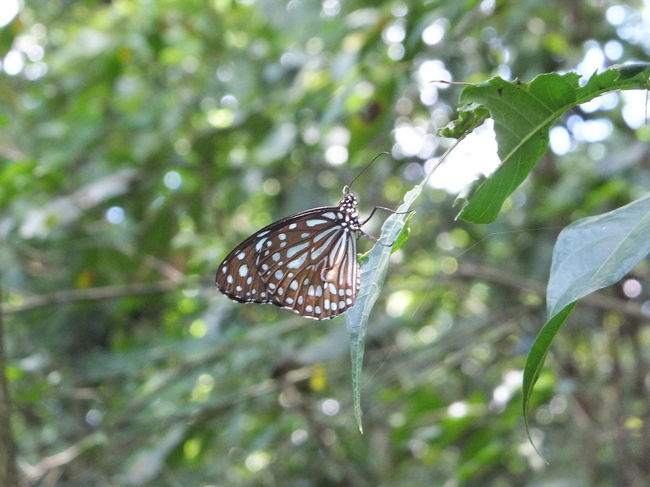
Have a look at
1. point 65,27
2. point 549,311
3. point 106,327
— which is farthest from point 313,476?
point 549,311

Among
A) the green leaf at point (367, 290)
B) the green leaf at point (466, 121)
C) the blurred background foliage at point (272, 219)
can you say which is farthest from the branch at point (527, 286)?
the green leaf at point (367, 290)

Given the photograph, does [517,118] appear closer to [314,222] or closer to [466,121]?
[466,121]

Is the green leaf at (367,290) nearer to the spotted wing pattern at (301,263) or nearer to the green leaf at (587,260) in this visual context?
the green leaf at (587,260)

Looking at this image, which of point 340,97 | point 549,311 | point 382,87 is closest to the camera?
point 549,311

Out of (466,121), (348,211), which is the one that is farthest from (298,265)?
(466,121)

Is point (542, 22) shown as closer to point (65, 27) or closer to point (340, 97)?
point (340, 97)

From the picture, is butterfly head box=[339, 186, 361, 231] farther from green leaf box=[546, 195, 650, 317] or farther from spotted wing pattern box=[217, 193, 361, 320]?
green leaf box=[546, 195, 650, 317]
